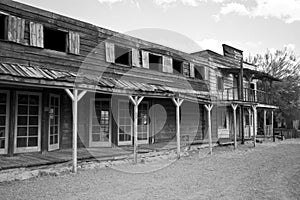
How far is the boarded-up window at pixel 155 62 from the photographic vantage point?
1332 centimetres

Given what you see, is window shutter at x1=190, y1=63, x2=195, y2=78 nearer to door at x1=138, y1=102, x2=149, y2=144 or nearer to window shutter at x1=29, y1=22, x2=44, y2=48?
door at x1=138, y1=102, x2=149, y2=144

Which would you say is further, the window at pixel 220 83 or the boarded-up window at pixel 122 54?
the window at pixel 220 83

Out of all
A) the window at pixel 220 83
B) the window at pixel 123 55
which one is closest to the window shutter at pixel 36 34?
the window at pixel 123 55

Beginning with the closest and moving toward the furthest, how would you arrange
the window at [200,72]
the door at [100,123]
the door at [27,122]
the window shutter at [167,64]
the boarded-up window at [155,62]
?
the door at [27,122], the door at [100,123], the boarded-up window at [155,62], the window shutter at [167,64], the window at [200,72]

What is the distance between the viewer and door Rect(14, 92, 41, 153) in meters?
8.06

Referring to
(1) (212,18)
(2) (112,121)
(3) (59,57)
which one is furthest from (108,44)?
(1) (212,18)

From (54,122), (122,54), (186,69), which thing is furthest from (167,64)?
(54,122)

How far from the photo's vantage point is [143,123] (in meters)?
12.3

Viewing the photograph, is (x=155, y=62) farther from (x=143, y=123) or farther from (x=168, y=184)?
(x=168, y=184)

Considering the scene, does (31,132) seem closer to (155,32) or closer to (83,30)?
(83,30)

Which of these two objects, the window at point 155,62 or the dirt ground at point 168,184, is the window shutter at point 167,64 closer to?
the window at point 155,62

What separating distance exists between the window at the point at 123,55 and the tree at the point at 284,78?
18.9m

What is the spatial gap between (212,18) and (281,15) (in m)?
11.2

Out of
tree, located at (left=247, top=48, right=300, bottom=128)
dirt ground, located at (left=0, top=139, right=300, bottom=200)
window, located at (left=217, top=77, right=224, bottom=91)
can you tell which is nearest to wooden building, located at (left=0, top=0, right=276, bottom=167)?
dirt ground, located at (left=0, top=139, right=300, bottom=200)
